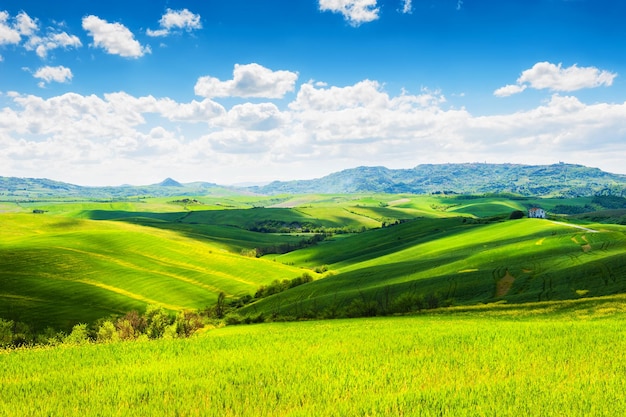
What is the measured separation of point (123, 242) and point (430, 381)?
672 ft

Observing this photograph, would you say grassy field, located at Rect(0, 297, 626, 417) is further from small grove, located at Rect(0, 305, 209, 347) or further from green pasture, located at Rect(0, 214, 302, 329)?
green pasture, located at Rect(0, 214, 302, 329)

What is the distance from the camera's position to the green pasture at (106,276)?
121275mm

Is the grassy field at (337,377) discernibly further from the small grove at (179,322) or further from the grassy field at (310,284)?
the grassy field at (310,284)

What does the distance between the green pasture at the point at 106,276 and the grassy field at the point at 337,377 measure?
11030 cm

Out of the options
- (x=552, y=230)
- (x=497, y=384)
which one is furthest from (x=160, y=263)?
(x=497, y=384)

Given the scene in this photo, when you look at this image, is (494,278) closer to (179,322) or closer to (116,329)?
(179,322)

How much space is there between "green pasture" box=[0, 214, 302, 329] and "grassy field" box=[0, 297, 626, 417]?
11030 cm

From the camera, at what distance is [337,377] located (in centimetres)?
1744

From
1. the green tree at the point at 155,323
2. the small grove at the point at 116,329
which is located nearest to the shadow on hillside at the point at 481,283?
the small grove at the point at 116,329

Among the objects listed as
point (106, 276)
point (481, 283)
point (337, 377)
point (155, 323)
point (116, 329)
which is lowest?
point (116, 329)

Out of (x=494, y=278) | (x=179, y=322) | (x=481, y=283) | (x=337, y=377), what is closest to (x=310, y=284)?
(x=179, y=322)

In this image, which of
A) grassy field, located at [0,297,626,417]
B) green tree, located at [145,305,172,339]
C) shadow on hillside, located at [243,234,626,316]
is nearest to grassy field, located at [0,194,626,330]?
shadow on hillside, located at [243,234,626,316]

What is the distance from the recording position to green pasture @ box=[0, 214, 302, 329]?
121275 mm

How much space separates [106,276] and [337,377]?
516ft
